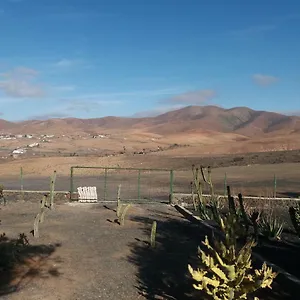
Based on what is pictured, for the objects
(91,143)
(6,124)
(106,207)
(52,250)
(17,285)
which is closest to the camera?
(17,285)

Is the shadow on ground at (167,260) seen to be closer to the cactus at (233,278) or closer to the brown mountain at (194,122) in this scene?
the cactus at (233,278)

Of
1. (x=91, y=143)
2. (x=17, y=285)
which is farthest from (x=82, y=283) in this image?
(x=91, y=143)

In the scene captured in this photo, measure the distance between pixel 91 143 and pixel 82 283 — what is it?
72.1 metres

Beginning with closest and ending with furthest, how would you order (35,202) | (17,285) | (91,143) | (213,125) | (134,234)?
(17,285)
(134,234)
(35,202)
(91,143)
(213,125)

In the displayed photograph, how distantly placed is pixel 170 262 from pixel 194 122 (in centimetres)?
13376

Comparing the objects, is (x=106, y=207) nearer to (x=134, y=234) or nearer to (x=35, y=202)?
(x=35, y=202)

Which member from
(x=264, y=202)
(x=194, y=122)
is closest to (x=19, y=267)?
(x=264, y=202)

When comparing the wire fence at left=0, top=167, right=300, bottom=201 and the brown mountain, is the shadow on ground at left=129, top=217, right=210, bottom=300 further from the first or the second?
the brown mountain

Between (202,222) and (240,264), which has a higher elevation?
(240,264)

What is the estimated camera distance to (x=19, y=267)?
10047 mm

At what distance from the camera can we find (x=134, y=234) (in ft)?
46.0

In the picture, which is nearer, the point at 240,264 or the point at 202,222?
the point at 240,264

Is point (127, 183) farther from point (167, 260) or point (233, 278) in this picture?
point (233, 278)

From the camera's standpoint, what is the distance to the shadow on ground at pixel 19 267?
9.07 metres
